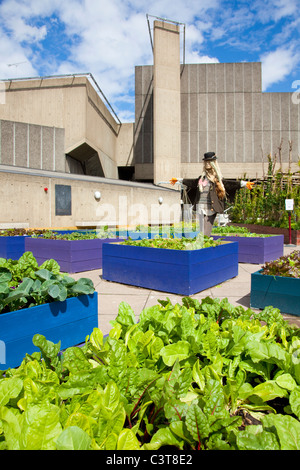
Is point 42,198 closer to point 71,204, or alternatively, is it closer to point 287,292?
point 71,204

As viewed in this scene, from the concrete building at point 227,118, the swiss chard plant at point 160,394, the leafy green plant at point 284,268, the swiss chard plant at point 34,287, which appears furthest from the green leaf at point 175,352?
the concrete building at point 227,118

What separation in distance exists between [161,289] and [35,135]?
17.2 meters

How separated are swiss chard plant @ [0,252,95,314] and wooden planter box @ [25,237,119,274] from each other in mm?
4317

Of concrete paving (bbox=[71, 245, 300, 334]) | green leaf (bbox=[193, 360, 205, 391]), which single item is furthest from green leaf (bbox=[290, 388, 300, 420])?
concrete paving (bbox=[71, 245, 300, 334])

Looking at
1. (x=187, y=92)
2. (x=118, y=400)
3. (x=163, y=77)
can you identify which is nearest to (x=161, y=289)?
(x=118, y=400)

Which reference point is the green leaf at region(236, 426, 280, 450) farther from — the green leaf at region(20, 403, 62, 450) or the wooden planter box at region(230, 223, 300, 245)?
the wooden planter box at region(230, 223, 300, 245)

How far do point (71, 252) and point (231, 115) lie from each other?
29838 millimetres

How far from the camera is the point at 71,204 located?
13195 millimetres

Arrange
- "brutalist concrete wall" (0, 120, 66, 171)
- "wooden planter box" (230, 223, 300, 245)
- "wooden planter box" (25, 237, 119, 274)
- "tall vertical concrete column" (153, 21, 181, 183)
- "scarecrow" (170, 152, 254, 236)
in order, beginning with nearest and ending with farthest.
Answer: "wooden planter box" (25, 237, 119, 274) → "scarecrow" (170, 152, 254, 236) → "wooden planter box" (230, 223, 300, 245) → "brutalist concrete wall" (0, 120, 66, 171) → "tall vertical concrete column" (153, 21, 181, 183)

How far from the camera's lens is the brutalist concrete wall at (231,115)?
104 feet

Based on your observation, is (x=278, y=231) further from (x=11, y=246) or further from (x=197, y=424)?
(x=197, y=424)

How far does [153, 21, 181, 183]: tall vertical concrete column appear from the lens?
26219mm

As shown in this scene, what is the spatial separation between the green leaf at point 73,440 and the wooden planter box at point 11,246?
8290 millimetres

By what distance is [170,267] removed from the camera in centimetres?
508
